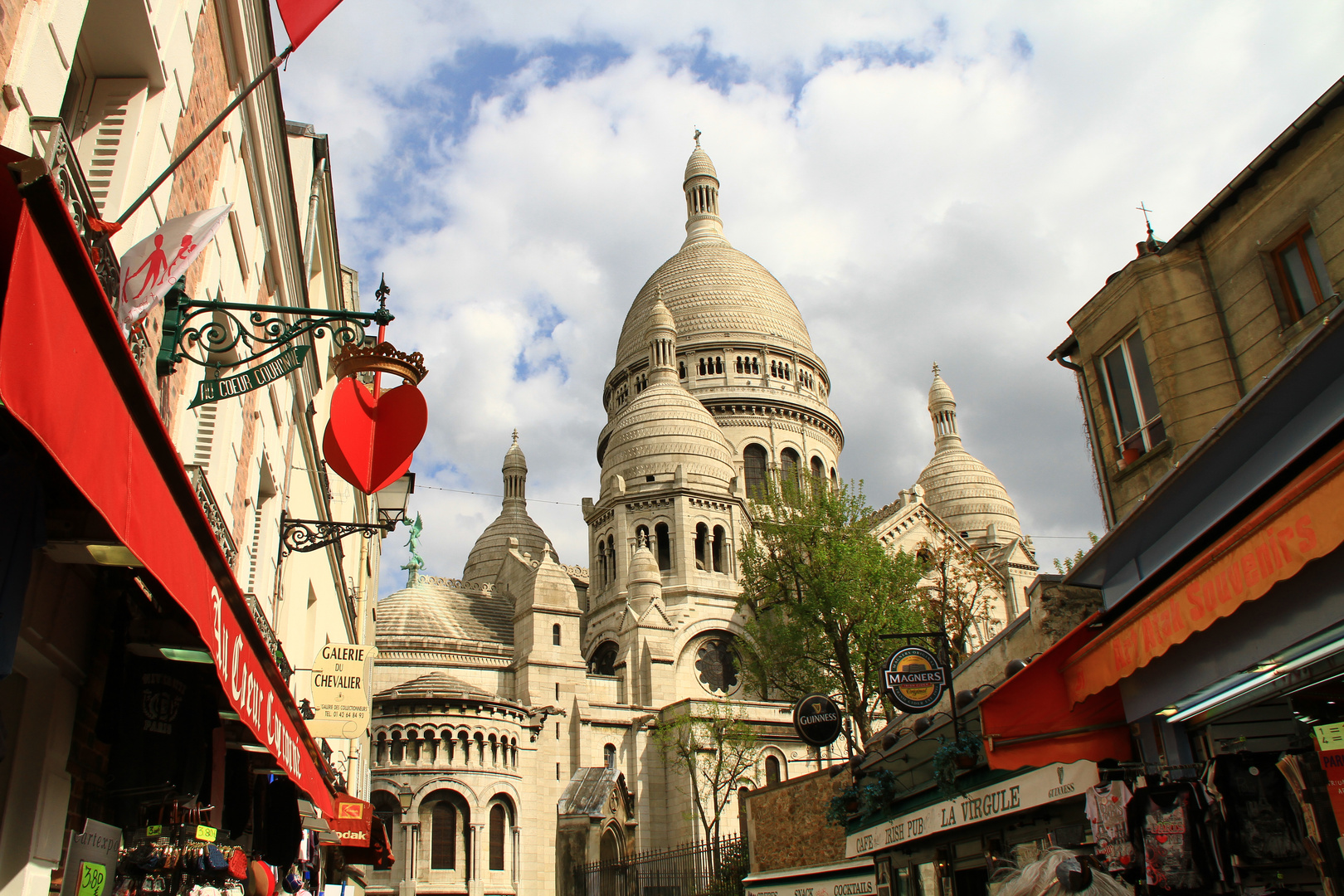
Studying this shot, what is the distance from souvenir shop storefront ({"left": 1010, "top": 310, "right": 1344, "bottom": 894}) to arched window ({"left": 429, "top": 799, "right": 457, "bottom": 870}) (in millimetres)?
27230

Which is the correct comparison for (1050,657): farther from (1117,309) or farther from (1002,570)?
(1002,570)

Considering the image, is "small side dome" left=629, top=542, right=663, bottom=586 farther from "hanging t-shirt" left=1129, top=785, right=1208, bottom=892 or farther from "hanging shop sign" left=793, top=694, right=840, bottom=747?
"hanging t-shirt" left=1129, top=785, right=1208, bottom=892

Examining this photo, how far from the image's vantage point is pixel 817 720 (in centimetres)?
1803

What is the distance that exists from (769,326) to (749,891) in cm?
4623

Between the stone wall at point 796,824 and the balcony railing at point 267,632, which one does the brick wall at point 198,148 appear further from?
the stone wall at point 796,824

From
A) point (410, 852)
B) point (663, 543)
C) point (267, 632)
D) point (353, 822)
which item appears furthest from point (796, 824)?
point (663, 543)

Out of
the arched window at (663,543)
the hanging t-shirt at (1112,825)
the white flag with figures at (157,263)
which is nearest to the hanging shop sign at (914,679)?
the hanging t-shirt at (1112,825)

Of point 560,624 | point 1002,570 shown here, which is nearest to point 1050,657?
point 560,624

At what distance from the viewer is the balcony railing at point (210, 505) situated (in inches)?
334

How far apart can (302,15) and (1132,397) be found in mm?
11172

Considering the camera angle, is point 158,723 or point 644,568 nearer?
point 158,723

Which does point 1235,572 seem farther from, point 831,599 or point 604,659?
point 604,659

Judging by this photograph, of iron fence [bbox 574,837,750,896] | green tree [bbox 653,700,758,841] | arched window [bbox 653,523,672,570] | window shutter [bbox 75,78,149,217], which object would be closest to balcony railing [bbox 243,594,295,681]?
window shutter [bbox 75,78,149,217]

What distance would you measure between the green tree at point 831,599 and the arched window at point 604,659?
13010 mm
